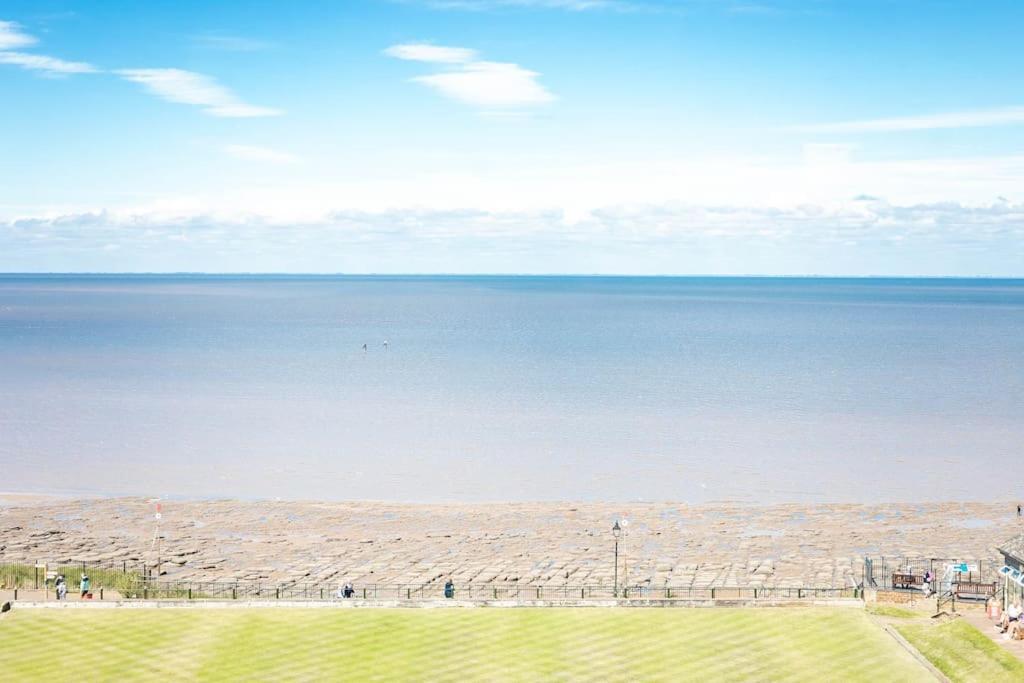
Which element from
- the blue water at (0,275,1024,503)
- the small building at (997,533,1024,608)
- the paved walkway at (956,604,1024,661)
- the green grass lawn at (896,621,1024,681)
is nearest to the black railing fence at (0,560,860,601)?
the paved walkway at (956,604,1024,661)

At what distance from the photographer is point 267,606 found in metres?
38.8

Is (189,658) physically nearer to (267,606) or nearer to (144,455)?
(267,606)

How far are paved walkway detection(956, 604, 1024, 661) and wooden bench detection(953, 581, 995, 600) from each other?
5.88ft

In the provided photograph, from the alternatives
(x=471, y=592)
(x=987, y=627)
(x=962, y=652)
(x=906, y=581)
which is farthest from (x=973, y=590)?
(x=471, y=592)

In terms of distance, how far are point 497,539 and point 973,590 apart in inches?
881

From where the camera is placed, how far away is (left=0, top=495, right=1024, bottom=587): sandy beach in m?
49.2

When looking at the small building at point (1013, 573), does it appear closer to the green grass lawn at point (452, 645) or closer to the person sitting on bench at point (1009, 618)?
the person sitting on bench at point (1009, 618)

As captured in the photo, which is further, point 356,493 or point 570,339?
point 570,339

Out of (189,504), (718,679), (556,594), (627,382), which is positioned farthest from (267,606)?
(627,382)

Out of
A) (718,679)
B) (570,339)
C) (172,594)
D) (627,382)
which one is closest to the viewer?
(718,679)

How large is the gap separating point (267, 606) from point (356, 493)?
27604 mm

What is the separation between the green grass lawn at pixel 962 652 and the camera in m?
32.2

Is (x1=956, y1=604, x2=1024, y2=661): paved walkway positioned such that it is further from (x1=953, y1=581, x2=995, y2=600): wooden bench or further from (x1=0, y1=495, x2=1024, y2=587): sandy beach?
(x1=0, y1=495, x2=1024, y2=587): sandy beach

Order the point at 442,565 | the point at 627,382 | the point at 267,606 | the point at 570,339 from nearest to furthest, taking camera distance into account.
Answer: the point at 267,606
the point at 442,565
the point at 627,382
the point at 570,339
